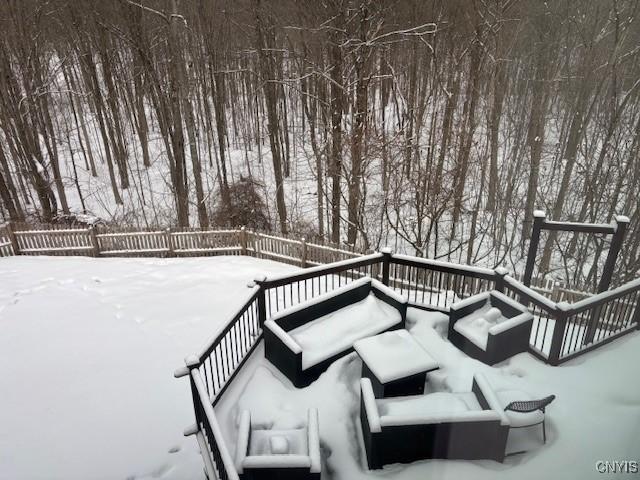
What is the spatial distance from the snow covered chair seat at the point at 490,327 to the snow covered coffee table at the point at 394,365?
0.90 m

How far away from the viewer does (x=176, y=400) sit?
595cm

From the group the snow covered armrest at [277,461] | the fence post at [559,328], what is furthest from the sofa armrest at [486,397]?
the snow covered armrest at [277,461]

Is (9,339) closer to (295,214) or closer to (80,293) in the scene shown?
(80,293)

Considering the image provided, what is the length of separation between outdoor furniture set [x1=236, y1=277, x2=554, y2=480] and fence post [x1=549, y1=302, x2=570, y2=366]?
362 mm

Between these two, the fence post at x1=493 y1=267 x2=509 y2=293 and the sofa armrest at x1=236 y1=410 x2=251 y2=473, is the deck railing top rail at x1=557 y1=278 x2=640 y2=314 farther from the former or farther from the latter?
the sofa armrest at x1=236 y1=410 x2=251 y2=473

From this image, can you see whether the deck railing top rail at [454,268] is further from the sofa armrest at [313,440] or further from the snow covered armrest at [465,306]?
the sofa armrest at [313,440]

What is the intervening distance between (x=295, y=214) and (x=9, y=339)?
1349cm

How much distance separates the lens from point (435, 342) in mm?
6148

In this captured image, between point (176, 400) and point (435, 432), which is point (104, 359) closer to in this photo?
point (176, 400)

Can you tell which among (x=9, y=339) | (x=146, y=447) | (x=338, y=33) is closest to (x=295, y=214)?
(x=338, y=33)

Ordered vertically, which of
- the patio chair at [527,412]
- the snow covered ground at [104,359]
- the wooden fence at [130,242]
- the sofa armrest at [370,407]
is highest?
the sofa armrest at [370,407]

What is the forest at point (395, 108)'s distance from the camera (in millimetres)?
11969

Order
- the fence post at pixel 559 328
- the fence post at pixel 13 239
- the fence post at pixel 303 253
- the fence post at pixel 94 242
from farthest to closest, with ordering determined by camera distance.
Result: the fence post at pixel 13 239
the fence post at pixel 94 242
the fence post at pixel 303 253
the fence post at pixel 559 328

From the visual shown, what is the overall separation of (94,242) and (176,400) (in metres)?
8.38
